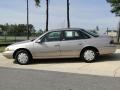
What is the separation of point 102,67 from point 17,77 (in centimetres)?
347

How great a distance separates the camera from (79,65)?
1245 centimetres

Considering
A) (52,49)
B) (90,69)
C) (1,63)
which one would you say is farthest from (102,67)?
(1,63)

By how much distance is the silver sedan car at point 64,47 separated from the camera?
1305 cm

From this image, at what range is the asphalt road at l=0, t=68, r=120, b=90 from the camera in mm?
8375

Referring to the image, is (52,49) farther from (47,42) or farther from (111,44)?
(111,44)

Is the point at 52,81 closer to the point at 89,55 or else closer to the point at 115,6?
the point at 89,55

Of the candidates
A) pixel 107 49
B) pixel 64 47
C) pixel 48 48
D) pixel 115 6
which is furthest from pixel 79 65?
pixel 115 6

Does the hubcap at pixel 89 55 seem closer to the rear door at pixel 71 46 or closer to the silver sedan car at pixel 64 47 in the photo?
the silver sedan car at pixel 64 47

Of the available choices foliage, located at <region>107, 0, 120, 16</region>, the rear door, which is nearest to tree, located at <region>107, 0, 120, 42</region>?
foliage, located at <region>107, 0, 120, 16</region>

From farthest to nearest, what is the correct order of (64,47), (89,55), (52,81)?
(64,47)
(89,55)
(52,81)

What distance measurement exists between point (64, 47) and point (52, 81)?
3.99m

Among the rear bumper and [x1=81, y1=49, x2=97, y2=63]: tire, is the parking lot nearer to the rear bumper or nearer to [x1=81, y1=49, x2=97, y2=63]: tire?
[x1=81, y1=49, x2=97, y2=63]: tire

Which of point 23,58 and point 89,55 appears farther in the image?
point 23,58

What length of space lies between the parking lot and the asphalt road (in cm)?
75
